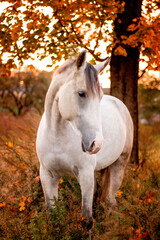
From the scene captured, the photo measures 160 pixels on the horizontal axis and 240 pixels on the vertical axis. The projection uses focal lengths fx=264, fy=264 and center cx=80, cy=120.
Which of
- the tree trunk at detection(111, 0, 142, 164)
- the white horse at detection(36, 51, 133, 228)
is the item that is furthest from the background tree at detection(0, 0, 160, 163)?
the white horse at detection(36, 51, 133, 228)

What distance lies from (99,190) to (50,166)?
6.32ft

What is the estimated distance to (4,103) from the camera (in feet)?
111

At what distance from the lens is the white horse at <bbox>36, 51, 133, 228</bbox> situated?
2.28m

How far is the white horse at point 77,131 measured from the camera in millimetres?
2277

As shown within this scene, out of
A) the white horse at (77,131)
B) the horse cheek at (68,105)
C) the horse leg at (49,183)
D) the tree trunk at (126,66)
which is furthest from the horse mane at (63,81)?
the tree trunk at (126,66)

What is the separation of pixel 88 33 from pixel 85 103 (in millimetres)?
4277

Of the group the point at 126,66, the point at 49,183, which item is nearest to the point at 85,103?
the point at 49,183

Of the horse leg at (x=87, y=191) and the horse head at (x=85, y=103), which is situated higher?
the horse head at (x=85, y=103)

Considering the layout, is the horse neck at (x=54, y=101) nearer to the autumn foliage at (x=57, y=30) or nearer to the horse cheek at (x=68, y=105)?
the horse cheek at (x=68, y=105)

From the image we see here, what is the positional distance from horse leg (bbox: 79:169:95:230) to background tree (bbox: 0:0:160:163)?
86.9 inches

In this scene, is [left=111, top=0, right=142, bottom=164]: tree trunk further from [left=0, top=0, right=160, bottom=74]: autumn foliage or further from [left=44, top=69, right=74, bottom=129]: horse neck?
[left=44, top=69, right=74, bottom=129]: horse neck

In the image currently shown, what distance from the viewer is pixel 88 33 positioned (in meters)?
6.13

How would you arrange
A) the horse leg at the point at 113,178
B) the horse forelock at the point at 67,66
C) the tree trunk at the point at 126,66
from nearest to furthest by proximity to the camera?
the horse forelock at the point at 67,66 < the horse leg at the point at 113,178 < the tree trunk at the point at 126,66

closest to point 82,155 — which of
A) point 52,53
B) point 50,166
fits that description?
point 50,166
